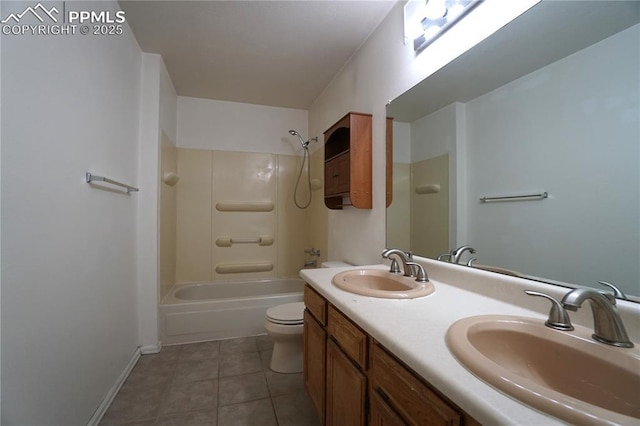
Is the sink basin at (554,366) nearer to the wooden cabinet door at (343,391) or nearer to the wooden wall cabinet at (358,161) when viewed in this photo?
the wooden cabinet door at (343,391)

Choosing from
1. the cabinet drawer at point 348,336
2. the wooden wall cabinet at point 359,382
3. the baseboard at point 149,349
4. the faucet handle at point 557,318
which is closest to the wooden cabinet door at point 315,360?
the wooden wall cabinet at point 359,382

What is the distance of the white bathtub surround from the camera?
45 cm

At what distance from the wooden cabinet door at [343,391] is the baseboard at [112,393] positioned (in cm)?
125

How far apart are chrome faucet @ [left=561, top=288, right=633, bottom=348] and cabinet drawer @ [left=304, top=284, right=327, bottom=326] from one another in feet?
2.78

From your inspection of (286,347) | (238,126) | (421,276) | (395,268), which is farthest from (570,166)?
(238,126)

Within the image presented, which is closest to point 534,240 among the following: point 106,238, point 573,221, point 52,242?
point 573,221

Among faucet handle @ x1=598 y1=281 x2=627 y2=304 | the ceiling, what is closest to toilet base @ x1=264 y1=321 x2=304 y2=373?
faucet handle @ x1=598 y1=281 x2=627 y2=304

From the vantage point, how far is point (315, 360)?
1.31 meters

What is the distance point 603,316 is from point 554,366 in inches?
6.6

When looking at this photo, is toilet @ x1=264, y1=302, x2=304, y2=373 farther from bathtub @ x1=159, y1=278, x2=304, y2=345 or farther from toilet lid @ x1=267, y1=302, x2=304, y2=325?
bathtub @ x1=159, y1=278, x2=304, y2=345

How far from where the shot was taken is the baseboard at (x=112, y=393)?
136 centimetres

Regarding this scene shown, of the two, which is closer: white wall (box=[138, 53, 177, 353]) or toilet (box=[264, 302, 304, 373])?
toilet (box=[264, 302, 304, 373])

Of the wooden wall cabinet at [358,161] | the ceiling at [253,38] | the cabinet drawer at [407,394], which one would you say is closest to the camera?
the cabinet drawer at [407,394]

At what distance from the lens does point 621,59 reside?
69 centimetres
